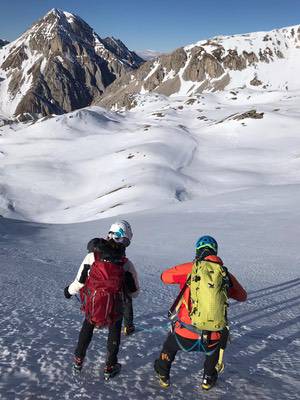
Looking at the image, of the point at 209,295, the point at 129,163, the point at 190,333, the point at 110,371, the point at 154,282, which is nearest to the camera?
the point at 209,295

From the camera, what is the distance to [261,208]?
71.3 feet

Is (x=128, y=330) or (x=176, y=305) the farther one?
(x=128, y=330)

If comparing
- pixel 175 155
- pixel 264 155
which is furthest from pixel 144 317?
pixel 264 155

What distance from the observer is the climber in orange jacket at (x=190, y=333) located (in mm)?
4832

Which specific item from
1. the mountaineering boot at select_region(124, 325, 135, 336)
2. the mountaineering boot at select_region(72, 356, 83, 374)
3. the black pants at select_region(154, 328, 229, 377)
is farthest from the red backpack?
the mountaineering boot at select_region(124, 325, 135, 336)

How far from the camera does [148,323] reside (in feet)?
23.8

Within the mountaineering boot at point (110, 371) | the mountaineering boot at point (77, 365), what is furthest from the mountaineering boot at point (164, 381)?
the mountaineering boot at point (77, 365)

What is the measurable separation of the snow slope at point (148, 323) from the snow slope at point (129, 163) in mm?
15262

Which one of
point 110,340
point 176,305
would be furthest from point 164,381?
point 176,305

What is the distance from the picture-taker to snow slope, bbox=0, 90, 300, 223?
46.9 meters

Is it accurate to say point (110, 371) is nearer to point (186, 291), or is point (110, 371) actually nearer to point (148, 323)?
point (186, 291)

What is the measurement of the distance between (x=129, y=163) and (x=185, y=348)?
58.2 metres

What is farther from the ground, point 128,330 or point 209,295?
point 209,295

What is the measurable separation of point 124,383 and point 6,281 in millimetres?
5279
